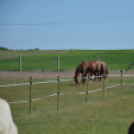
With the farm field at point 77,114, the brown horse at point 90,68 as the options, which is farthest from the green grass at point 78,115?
the brown horse at point 90,68

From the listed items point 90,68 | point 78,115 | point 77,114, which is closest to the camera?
point 78,115

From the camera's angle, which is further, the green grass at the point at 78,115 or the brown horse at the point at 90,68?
the brown horse at the point at 90,68

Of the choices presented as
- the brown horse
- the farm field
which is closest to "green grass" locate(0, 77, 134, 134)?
the farm field

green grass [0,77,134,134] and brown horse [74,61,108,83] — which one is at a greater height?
brown horse [74,61,108,83]

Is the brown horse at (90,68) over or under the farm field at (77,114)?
over

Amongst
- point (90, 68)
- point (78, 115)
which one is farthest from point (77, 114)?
point (90, 68)

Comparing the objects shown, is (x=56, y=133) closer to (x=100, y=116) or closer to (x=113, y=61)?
(x=100, y=116)

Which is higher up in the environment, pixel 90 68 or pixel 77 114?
pixel 90 68

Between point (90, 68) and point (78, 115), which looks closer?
point (78, 115)

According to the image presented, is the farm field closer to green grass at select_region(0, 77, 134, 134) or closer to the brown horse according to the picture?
green grass at select_region(0, 77, 134, 134)

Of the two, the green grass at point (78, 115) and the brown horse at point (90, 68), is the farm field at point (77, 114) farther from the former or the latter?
the brown horse at point (90, 68)

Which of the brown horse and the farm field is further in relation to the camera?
the brown horse

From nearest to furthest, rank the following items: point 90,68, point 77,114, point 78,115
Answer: point 78,115
point 77,114
point 90,68

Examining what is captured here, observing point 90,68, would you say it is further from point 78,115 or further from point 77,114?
point 78,115
